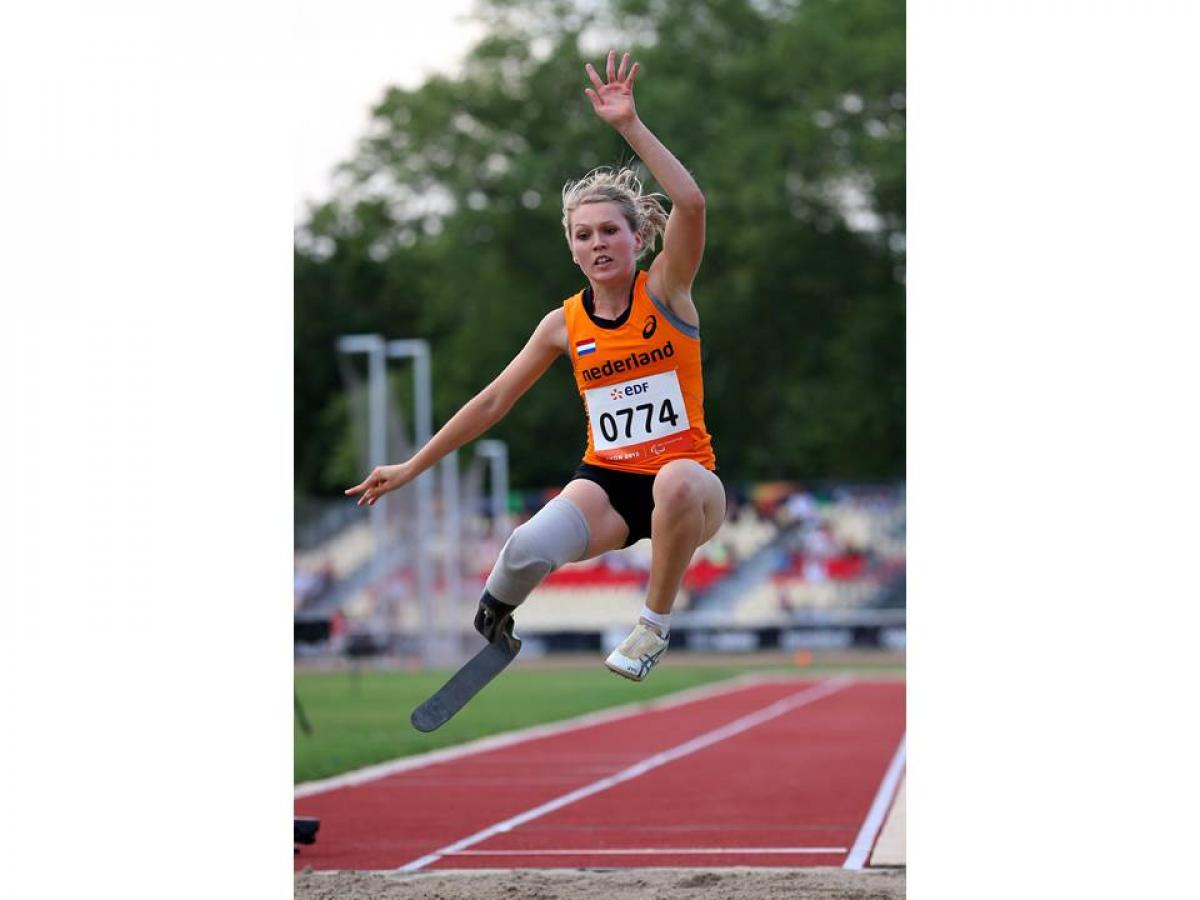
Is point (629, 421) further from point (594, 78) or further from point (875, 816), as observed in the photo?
point (875, 816)

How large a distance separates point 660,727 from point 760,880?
35.8 feet

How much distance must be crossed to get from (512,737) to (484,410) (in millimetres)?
10646

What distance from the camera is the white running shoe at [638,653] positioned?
6.52 meters

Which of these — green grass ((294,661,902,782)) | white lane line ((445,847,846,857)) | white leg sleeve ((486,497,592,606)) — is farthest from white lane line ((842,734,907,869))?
green grass ((294,661,902,782))

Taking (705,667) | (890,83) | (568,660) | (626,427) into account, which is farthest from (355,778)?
(890,83)

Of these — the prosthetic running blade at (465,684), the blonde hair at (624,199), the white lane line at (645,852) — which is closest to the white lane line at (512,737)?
the white lane line at (645,852)

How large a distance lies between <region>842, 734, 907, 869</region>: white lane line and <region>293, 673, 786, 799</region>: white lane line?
332 centimetres

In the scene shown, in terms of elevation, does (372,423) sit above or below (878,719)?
above

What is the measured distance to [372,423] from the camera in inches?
1255

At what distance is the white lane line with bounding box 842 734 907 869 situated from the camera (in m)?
8.78

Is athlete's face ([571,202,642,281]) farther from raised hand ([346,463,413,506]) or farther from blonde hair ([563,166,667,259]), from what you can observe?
raised hand ([346,463,413,506])

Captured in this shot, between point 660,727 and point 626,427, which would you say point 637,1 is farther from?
point 626,427
